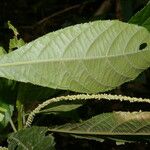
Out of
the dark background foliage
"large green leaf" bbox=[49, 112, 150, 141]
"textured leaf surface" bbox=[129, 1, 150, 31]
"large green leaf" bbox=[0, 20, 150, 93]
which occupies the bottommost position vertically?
"large green leaf" bbox=[49, 112, 150, 141]

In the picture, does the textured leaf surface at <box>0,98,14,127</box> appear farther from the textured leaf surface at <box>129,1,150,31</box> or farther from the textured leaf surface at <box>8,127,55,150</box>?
the textured leaf surface at <box>129,1,150,31</box>

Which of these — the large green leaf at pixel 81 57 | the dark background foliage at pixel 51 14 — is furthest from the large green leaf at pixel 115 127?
the dark background foliage at pixel 51 14

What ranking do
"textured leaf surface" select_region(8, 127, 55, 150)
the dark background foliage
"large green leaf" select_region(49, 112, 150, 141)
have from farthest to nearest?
the dark background foliage → "large green leaf" select_region(49, 112, 150, 141) → "textured leaf surface" select_region(8, 127, 55, 150)

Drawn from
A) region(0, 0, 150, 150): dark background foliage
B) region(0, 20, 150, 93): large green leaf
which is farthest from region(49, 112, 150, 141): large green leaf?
region(0, 0, 150, 150): dark background foliage

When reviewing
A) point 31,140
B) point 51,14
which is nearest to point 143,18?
point 31,140

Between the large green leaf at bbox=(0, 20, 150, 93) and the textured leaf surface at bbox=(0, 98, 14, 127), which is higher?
the large green leaf at bbox=(0, 20, 150, 93)

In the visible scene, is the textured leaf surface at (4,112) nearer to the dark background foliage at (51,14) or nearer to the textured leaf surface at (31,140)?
the textured leaf surface at (31,140)
